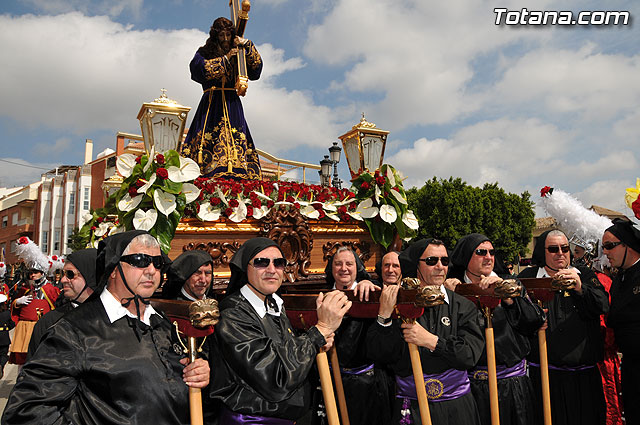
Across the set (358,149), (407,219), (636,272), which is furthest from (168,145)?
(636,272)

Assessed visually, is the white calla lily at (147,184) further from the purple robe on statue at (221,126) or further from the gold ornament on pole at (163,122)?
the purple robe on statue at (221,126)

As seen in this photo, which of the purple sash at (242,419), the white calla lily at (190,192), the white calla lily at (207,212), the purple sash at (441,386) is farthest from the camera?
the white calla lily at (207,212)

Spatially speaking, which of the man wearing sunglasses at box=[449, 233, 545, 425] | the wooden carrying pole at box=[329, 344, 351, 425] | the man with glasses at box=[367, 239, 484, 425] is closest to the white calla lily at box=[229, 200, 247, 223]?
the wooden carrying pole at box=[329, 344, 351, 425]

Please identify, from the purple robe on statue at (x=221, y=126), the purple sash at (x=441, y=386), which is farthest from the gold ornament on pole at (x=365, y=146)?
the purple sash at (x=441, y=386)

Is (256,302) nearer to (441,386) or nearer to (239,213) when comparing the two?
(441,386)

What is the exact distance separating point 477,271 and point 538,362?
3.89ft

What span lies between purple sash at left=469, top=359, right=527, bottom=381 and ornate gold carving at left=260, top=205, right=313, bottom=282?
2.18 meters

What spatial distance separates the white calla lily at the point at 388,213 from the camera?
5.89 metres

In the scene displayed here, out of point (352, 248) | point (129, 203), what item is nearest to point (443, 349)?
point (352, 248)

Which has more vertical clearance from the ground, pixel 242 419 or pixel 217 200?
pixel 217 200

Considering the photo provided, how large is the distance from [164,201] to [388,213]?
2667mm

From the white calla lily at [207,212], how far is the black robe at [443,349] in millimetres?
2271

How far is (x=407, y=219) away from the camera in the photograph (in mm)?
6141

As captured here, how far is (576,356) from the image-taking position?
4.55m
